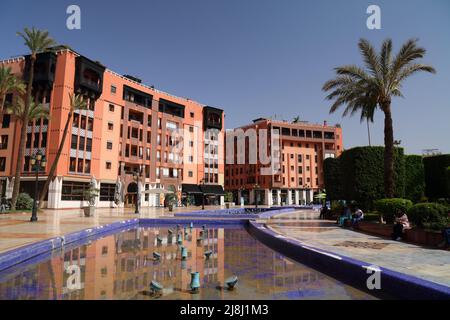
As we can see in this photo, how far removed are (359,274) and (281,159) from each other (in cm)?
6988

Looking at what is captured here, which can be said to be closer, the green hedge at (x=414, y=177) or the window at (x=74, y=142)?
the green hedge at (x=414, y=177)

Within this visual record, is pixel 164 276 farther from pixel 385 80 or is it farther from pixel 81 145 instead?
pixel 81 145

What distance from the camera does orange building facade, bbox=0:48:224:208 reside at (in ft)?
129

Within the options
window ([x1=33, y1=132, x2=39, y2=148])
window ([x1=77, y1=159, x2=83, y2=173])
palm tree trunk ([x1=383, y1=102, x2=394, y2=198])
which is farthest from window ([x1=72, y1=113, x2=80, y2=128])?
palm tree trunk ([x1=383, y1=102, x2=394, y2=198])

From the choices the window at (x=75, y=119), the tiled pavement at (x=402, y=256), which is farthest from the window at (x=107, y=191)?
the tiled pavement at (x=402, y=256)

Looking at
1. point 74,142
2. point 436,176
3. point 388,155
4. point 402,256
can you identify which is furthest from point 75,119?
point 402,256

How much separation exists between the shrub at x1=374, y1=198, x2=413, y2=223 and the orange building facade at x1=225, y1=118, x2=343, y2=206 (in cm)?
5779

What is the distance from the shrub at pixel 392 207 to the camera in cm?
1459

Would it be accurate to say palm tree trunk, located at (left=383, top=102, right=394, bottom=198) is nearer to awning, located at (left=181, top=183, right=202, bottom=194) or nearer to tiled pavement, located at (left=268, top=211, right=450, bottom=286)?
tiled pavement, located at (left=268, top=211, right=450, bottom=286)

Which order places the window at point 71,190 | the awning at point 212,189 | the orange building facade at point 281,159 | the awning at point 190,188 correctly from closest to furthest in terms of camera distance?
the window at point 71,190
the awning at point 190,188
the awning at point 212,189
the orange building facade at point 281,159

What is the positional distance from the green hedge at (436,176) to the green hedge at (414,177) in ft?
5.47

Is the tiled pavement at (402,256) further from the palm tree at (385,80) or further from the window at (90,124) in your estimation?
the window at (90,124)

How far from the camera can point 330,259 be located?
8.07m

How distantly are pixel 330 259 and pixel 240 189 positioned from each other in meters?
73.3
